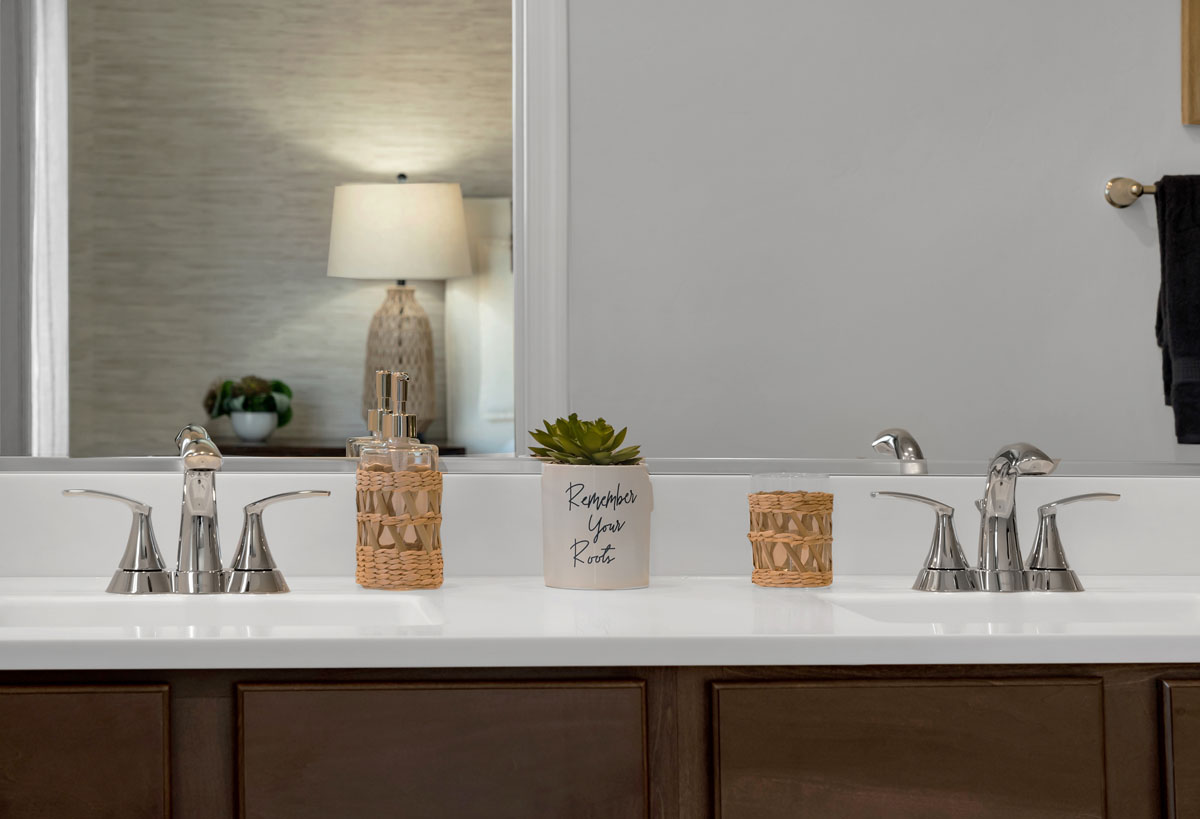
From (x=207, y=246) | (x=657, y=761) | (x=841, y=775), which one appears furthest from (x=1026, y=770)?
(x=207, y=246)

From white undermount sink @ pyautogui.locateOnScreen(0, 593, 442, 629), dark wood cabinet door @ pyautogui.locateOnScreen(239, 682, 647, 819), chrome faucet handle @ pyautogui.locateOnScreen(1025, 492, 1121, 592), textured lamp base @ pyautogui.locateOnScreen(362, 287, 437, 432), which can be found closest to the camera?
dark wood cabinet door @ pyautogui.locateOnScreen(239, 682, 647, 819)

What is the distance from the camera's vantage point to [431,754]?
2.47ft

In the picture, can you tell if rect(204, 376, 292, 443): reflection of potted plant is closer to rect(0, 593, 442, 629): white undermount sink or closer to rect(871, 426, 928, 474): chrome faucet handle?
rect(0, 593, 442, 629): white undermount sink

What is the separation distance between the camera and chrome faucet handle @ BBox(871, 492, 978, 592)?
110 centimetres

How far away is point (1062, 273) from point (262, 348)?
94cm

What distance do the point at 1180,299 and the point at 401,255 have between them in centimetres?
92

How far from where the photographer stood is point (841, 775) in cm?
76

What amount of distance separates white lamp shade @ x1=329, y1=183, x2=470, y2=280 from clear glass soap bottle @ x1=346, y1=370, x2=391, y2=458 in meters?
0.13

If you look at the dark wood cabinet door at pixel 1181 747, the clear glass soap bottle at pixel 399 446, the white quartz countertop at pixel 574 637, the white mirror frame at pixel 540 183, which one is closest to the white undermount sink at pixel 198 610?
the white quartz countertop at pixel 574 637

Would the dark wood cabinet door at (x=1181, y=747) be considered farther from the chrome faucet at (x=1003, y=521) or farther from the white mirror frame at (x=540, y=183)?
the white mirror frame at (x=540, y=183)

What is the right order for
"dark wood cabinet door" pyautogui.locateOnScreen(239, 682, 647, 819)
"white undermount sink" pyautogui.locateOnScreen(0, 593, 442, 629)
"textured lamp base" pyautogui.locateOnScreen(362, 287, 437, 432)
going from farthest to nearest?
1. "textured lamp base" pyautogui.locateOnScreen(362, 287, 437, 432)
2. "white undermount sink" pyautogui.locateOnScreen(0, 593, 442, 629)
3. "dark wood cabinet door" pyautogui.locateOnScreen(239, 682, 647, 819)

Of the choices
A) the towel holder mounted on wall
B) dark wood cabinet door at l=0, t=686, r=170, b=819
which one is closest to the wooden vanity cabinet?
dark wood cabinet door at l=0, t=686, r=170, b=819

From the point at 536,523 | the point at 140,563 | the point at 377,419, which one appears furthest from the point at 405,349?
the point at 140,563

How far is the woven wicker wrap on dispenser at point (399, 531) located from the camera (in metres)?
1.06
